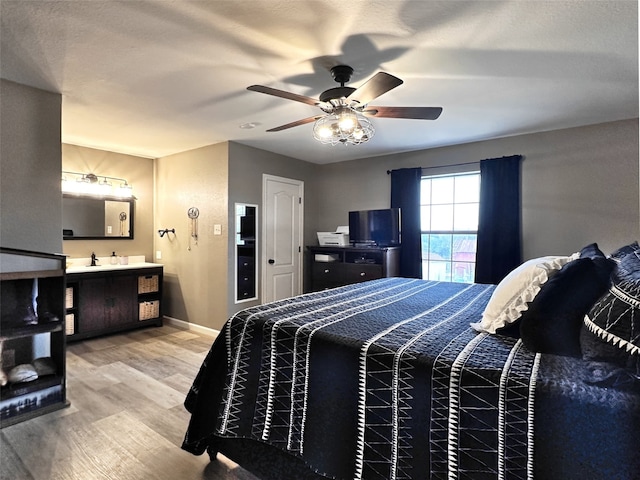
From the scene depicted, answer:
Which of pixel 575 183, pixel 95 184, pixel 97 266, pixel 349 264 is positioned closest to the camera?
pixel 575 183

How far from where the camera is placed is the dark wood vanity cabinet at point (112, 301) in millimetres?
3914

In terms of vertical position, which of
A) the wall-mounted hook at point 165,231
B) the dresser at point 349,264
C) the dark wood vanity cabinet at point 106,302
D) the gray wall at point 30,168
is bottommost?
the dark wood vanity cabinet at point 106,302

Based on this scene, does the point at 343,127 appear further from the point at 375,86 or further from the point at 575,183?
the point at 575,183

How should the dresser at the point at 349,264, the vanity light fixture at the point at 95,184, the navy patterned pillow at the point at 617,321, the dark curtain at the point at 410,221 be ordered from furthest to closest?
the dark curtain at the point at 410,221 → the dresser at the point at 349,264 → the vanity light fixture at the point at 95,184 → the navy patterned pillow at the point at 617,321

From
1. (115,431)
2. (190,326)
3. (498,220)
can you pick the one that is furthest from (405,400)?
(190,326)

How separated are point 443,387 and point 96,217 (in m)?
4.87

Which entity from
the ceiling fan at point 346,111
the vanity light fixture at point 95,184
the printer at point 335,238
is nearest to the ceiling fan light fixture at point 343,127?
the ceiling fan at point 346,111

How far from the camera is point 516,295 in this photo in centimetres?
150

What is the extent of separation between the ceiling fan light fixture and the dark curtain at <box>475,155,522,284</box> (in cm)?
224

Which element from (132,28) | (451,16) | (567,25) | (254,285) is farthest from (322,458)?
(254,285)

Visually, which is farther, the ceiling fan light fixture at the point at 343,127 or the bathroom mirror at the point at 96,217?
the bathroom mirror at the point at 96,217

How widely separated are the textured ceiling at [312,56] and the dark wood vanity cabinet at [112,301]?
184cm

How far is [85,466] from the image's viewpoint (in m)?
1.83

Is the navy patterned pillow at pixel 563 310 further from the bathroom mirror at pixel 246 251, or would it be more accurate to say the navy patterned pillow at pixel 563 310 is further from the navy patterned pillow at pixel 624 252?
the bathroom mirror at pixel 246 251
